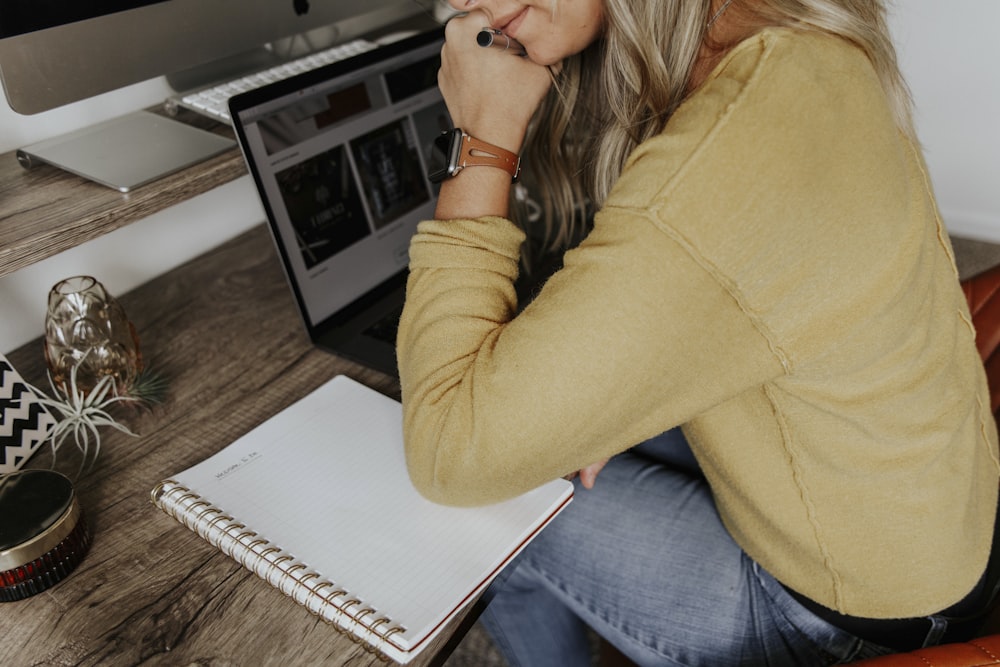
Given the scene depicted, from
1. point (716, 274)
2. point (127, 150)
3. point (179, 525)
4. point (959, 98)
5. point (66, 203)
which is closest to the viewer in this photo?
point (716, 274)

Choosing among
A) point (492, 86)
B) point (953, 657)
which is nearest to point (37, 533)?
point (492, 86)

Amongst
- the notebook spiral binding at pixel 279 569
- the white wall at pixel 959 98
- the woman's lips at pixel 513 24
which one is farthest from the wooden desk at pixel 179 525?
the white wall at pixel 959 98

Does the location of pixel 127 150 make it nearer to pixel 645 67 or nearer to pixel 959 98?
pixel 645 67

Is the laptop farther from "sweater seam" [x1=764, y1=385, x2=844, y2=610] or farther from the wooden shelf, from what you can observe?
"sweater seam" [x1=764, y1=385, x2=844, y2=610]

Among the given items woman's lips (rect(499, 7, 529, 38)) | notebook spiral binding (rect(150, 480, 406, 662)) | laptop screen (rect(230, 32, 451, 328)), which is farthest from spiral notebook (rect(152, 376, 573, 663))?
woman's lips (rect(499, 7, 529, 38))

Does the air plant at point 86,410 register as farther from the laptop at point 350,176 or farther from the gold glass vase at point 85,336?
the laptop at point 350,176

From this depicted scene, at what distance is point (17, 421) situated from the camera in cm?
81

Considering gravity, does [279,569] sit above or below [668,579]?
above

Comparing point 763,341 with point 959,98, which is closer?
point 763,341

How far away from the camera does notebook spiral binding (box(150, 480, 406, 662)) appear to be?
0.62 m

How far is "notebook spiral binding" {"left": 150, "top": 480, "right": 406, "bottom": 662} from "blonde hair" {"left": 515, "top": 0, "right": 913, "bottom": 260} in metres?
0.54

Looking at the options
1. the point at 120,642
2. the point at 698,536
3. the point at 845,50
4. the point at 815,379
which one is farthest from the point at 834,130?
the point at 120,642

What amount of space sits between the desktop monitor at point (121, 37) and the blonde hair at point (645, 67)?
0.41m

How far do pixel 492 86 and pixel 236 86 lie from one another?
0.47 metres
